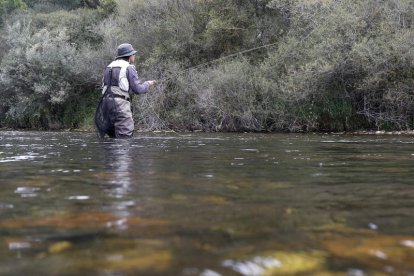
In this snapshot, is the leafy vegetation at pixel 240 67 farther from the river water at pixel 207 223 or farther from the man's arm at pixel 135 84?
the river water at pixel 207 223

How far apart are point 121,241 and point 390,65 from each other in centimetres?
1526

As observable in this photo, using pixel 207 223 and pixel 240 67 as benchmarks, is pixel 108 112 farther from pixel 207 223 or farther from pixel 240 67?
pixel 240 67

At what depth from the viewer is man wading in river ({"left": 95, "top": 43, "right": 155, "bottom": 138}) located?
31.6 ft

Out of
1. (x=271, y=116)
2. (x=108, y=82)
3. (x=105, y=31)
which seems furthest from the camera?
(x=105, y=31)

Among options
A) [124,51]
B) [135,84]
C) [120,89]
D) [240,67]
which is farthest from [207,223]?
[240,67]

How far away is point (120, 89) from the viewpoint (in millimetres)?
9789

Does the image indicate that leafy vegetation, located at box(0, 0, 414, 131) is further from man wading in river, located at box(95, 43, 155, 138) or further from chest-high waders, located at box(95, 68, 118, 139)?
chest-high waders, located at box(95, 68, 118, 139)

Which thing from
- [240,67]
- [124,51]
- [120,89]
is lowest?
[120,89]

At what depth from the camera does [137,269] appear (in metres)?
1.71

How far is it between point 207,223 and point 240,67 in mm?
17363

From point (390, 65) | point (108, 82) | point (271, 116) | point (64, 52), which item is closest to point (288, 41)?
point (271, 116)

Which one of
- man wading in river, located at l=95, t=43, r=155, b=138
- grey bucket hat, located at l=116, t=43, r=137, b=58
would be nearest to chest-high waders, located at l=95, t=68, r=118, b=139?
man wading in river, located at l=95, t=43, r=155, b=138

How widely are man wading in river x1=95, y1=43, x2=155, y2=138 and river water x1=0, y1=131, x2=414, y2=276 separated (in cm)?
516

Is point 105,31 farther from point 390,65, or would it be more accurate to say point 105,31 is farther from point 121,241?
point 121,241
